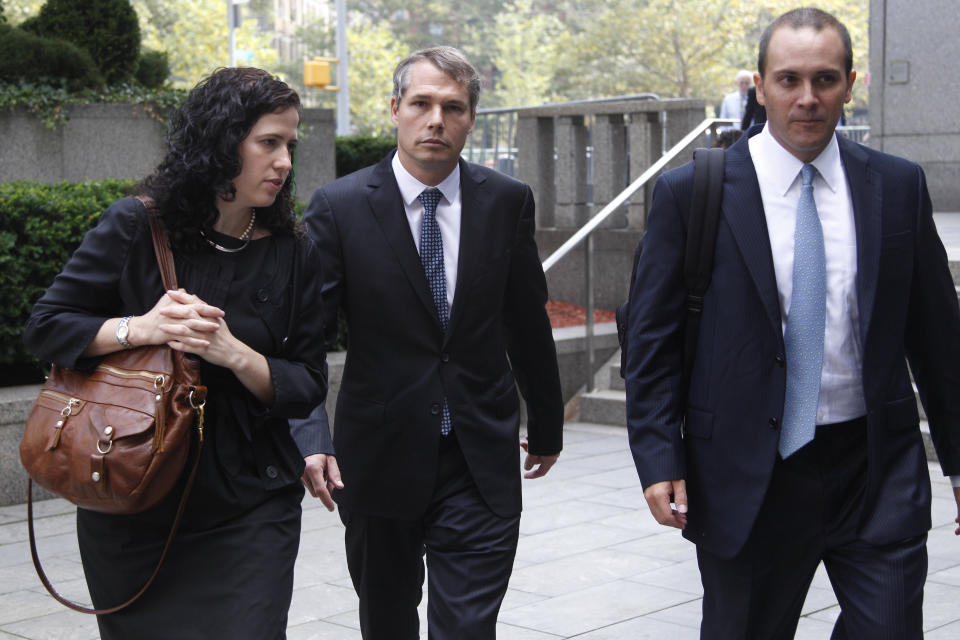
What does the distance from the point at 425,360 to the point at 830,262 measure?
1.24m

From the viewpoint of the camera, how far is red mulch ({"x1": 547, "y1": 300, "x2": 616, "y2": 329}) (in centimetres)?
1167

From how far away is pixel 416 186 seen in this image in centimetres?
405

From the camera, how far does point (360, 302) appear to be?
3.99 meters

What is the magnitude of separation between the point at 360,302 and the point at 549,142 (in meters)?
9.48

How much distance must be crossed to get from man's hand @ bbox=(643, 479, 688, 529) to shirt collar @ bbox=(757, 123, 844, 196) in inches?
29.3

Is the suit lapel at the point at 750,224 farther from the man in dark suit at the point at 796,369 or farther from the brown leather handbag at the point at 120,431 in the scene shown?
the brown leather handbag at the point at 120,431

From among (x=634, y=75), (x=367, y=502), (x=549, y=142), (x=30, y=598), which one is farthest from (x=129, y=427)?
(x=634, y=75)

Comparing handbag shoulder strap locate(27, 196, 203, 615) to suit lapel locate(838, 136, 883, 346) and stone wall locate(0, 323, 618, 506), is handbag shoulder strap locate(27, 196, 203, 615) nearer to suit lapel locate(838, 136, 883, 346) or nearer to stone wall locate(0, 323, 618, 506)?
suit lapel locate(838, 136, 883, 346)

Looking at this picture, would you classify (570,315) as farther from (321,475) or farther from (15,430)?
(321,475)

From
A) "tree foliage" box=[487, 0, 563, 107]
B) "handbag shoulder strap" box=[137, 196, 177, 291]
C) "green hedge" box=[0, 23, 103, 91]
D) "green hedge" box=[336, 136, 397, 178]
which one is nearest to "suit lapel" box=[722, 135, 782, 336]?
"handbag shoulder strap" box=[137, 196, 177, 291]

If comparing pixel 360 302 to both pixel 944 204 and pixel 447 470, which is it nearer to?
pixel 447 470

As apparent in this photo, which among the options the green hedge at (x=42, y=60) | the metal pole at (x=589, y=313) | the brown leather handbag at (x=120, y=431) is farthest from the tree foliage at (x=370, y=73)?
the brown leather handbag at (x=120, y=431)

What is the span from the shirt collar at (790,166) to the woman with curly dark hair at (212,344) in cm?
115

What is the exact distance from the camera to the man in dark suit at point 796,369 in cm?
319
